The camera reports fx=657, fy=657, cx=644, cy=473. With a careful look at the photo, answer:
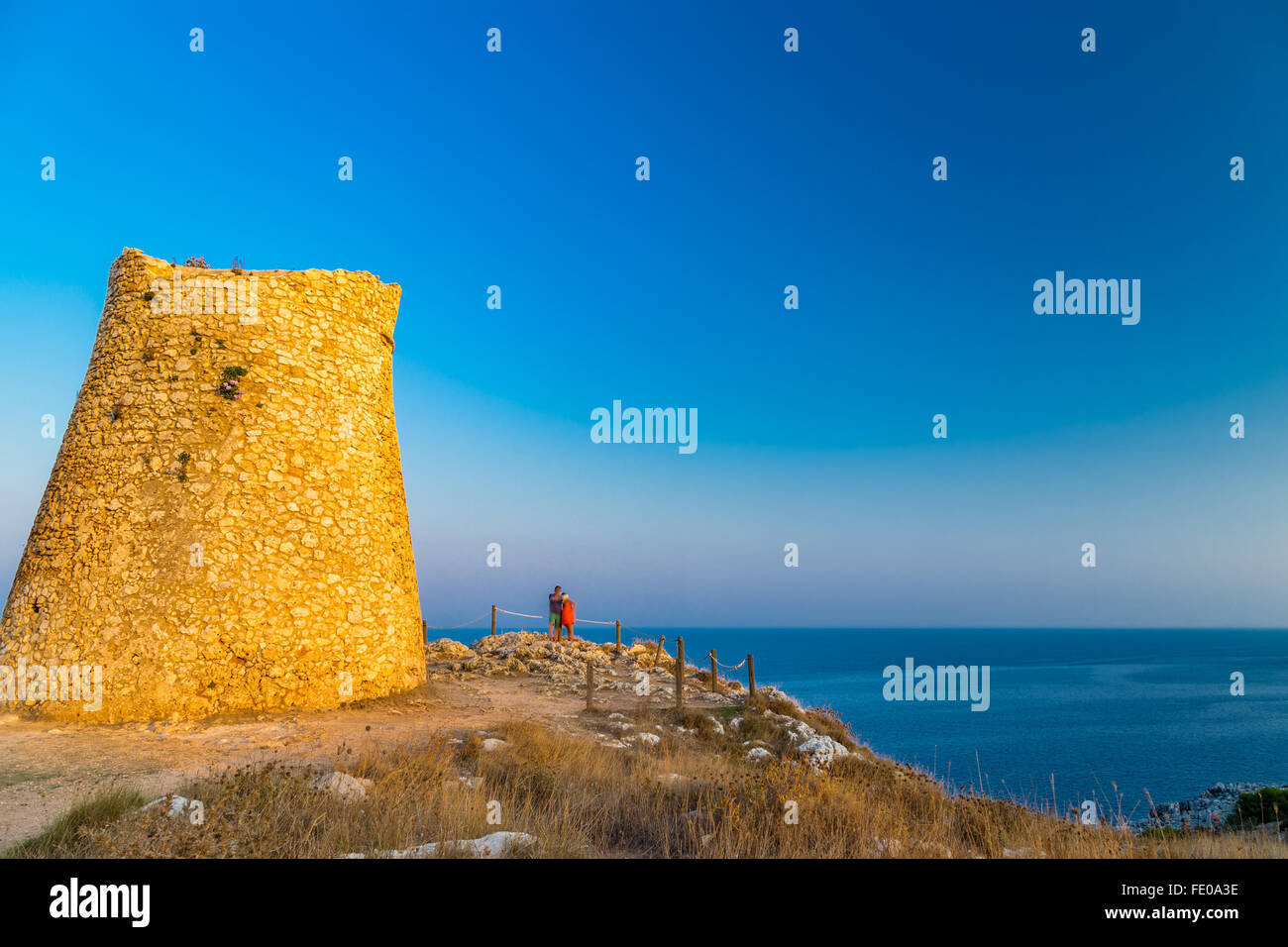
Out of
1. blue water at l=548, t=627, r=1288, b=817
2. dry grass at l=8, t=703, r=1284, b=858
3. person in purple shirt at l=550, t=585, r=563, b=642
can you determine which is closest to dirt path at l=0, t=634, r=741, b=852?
dry grass at l=8, t=703, r=1284, b=858

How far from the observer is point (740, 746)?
11195mm

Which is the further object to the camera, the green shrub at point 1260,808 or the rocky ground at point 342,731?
the green shrub at point 1260,808

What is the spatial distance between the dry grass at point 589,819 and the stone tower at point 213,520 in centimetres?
319

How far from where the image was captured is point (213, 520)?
33.7ft

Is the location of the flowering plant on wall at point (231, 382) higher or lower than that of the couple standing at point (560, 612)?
higher

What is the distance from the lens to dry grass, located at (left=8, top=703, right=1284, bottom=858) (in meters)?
4.91

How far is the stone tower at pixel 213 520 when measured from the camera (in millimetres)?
9750

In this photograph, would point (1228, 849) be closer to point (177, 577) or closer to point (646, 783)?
point (646, 783)

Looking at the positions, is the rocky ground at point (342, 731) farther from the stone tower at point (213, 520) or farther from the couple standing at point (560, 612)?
the couple standing at point (560, 612)

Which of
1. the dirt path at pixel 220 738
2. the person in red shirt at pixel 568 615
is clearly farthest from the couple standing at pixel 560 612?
the dirt path at pixel 220 738

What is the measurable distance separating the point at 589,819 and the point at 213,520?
26.1 feet

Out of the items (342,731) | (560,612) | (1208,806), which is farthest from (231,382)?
(1208,806)

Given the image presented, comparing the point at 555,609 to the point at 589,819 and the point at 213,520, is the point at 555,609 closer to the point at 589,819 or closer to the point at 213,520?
the point at 213,520
